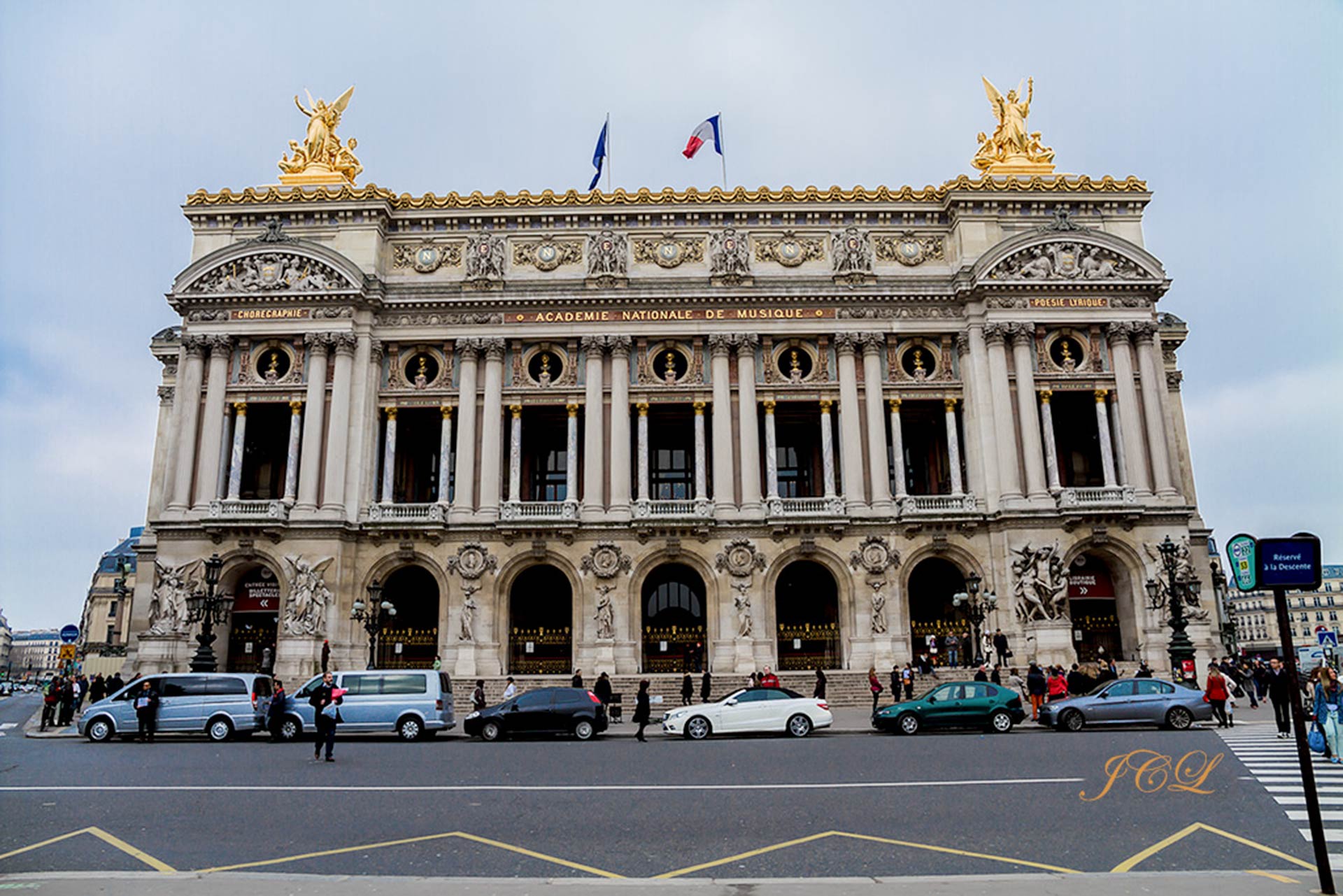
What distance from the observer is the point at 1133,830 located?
10.5m

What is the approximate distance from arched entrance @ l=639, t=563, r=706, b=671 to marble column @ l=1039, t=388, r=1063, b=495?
15607 millimetres

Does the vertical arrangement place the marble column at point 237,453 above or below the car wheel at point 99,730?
above

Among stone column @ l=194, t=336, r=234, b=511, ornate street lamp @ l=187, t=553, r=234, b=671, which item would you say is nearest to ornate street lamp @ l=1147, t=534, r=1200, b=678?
ornate street lamp @ l=187, t=553, r=234, b=671

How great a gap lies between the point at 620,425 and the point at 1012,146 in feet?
78.5

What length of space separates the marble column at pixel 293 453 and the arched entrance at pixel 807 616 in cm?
2112

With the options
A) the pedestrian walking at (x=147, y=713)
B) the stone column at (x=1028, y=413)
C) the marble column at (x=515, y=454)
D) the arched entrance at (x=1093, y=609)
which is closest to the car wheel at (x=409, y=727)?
the pedestrian walking at (x=147, y=713)

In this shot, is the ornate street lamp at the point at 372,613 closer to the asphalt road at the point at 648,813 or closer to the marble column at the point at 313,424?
the marble column at the point at 313,424

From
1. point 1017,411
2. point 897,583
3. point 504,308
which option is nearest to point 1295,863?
point 897,583

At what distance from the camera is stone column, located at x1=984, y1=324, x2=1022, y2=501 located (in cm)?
4094

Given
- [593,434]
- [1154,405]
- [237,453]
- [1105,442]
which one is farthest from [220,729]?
[1154,405]

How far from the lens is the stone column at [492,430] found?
41.8 metres

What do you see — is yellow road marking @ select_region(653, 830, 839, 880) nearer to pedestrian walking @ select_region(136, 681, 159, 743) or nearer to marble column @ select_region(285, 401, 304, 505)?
→ pedestrian walking @ select_region(136, 681, 159, 743)

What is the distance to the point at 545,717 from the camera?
26.1 m

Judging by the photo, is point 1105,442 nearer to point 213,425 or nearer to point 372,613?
point 372,613
